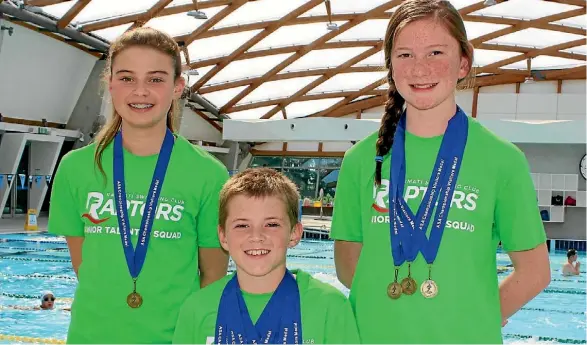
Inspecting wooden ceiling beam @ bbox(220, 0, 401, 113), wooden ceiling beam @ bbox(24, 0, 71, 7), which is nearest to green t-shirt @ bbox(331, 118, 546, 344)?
wooden ceiling beam @ bbox(24, 0, 71, 7)

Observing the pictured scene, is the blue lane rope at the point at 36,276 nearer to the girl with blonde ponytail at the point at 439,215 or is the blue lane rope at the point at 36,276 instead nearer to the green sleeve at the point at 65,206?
the green sleeve at the point at 65,206

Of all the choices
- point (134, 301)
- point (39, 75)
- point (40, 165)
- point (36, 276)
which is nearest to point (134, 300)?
point (134, 301)

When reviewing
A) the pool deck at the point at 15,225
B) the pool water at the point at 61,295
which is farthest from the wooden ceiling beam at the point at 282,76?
the pool water at the point at 61,295

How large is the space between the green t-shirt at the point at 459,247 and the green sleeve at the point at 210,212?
0.49 m

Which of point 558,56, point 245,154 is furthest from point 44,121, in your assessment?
point 558,56

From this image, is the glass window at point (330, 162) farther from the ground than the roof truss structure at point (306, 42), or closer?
closer

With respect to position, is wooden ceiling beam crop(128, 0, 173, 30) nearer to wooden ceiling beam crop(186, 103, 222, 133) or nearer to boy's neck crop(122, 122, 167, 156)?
wooden ceiling beam crop(186, 103, 222, 133)

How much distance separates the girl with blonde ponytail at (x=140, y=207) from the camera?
6.20 ft

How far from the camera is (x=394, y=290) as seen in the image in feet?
5.25

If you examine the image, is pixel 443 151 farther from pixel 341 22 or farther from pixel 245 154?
pixel 245 154

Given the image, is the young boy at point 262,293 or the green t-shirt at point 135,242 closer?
the young boy at point 262,293

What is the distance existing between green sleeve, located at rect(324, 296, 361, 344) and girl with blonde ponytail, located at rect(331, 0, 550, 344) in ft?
0.15

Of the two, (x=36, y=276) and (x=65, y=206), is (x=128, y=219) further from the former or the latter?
(x=36, y=276)

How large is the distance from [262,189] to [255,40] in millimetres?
16417
